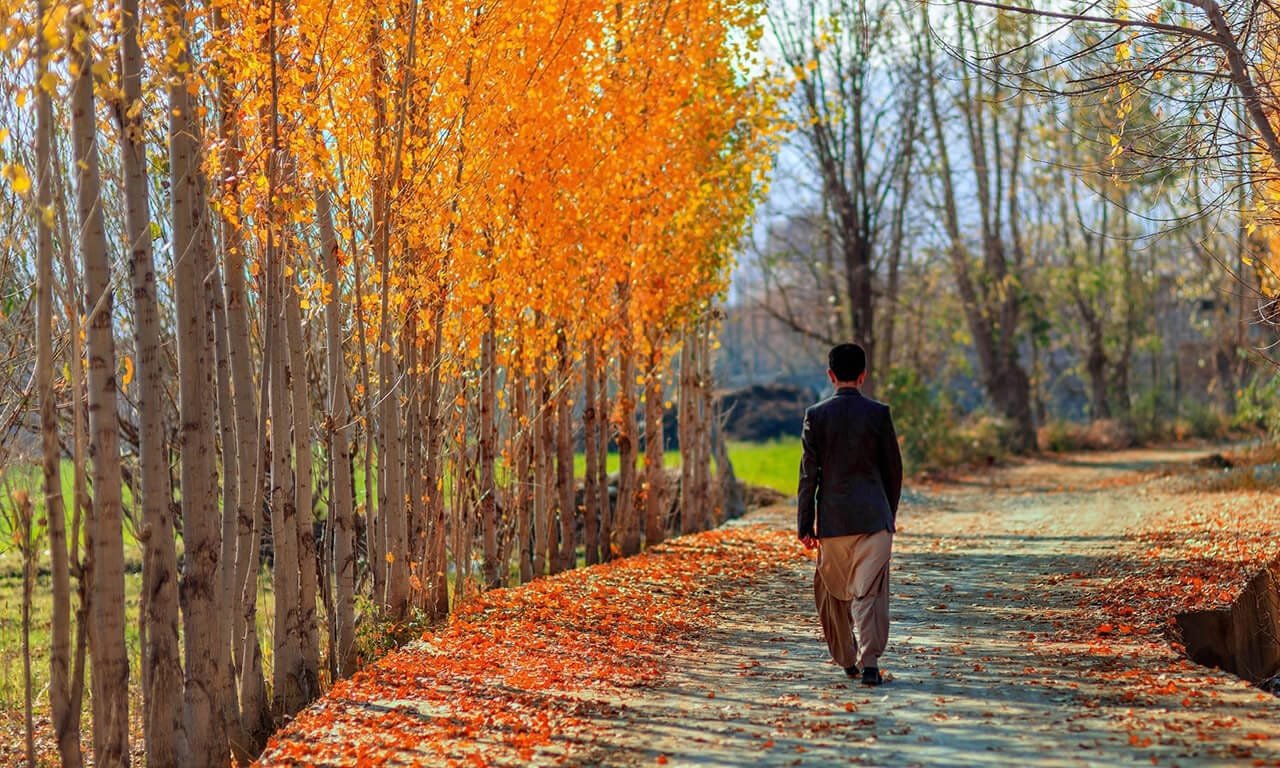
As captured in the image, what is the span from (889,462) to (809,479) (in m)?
0.44

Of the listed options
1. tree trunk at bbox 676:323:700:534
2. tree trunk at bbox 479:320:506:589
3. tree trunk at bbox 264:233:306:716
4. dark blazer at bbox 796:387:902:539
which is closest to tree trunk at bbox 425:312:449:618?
tree trunk at bbox 479:320:506:589

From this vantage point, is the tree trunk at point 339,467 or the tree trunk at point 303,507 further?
the tree trunk at point 339,467

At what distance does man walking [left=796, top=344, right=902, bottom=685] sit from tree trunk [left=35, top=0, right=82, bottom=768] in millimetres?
3621

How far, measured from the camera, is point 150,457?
22.0ft

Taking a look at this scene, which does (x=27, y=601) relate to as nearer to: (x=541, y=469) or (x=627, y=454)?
(x=541, y=469)

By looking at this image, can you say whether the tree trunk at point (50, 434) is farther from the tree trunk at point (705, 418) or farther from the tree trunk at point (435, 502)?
the tree trunk at point (705, 418)

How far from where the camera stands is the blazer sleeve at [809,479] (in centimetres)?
753

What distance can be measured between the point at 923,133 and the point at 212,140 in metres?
19.9

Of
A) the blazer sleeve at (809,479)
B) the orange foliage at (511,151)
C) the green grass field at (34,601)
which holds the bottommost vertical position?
the green grass field at (34,601)

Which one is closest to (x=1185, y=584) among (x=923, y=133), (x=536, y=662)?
(x=536, y=662)

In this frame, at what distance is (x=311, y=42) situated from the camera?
8.45m

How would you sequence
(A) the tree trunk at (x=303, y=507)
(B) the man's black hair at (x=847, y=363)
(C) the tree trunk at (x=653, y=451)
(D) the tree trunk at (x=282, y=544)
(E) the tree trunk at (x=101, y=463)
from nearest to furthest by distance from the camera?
1. (E) the tree trunk at (x=101, y=463)
2. (B) the man's black hair at (x=847, y=363)
3. (D) the tree trunk at (x=282, y=544)
4. (A) the tree trunk at (x=303, y=507)
5. (C) the tree trunk at (x=653, y=451)

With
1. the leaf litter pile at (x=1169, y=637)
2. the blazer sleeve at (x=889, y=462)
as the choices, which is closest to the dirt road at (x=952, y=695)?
the leaf litter pile at (x=1169, y=637)

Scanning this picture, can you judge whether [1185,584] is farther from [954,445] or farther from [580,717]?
[954,445]
